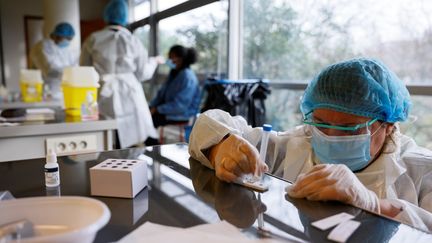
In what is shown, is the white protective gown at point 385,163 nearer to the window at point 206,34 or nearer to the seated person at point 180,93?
the seated person at point 180,93

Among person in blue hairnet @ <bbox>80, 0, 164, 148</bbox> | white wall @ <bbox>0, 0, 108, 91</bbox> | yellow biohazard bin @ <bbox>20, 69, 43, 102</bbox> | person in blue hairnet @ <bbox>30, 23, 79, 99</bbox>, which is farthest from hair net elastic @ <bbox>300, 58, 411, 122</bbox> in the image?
white wall @ <bbox>0, 0, 108, 91</bbox>

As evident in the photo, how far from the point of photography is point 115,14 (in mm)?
2721

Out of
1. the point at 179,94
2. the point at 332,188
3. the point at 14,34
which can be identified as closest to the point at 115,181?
the point at 332,188

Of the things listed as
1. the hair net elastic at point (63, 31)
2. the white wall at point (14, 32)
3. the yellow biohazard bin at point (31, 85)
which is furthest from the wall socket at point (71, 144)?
the white wall at point (14, 32)

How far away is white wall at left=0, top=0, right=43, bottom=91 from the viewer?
534 centimetres

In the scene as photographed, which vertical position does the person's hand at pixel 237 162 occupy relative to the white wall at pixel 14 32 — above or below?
below

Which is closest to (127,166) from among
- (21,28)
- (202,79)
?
(202,79)

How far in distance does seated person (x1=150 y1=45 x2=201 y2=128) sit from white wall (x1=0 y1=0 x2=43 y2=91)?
3.20 meters

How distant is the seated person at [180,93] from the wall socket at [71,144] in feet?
5.70

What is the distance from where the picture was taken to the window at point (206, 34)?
3408 millimetres

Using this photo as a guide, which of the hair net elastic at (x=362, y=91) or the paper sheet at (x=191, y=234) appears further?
the hair net elastic at (x=362, y=91)

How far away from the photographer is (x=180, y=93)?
3373 millimetres

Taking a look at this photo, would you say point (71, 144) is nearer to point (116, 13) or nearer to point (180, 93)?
point (116, 13)

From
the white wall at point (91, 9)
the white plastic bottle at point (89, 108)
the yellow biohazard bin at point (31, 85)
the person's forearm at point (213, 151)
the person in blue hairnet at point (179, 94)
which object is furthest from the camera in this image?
the white wall at point (91, 9)
